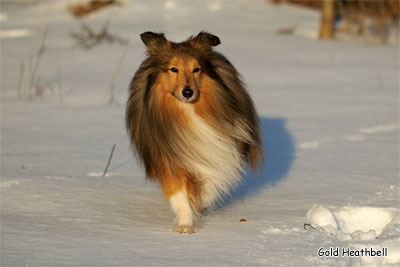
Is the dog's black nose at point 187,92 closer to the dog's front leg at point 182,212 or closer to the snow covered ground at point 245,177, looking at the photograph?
the dog's front leg at point 182,212

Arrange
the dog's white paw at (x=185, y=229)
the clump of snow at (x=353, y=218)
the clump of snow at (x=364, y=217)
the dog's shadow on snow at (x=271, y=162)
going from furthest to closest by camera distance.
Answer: the dog's shadow on snow at (x=271, y=162), the clump of snow at (x=364, y=217), the clump of snow at (x=353, y=218), the dog's white paw at (x=185, y=229)

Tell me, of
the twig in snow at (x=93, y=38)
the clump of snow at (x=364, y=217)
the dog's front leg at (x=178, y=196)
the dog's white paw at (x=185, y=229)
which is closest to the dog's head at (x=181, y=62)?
the dog's front leg at (x=178, y=196)

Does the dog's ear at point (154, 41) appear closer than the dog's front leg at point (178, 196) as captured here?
No

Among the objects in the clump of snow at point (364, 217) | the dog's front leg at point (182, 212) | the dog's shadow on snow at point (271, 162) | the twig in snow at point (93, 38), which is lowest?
the twig in snow at point (93, 38)

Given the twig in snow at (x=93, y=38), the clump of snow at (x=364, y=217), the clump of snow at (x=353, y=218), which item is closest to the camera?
the clump of snow at (x=353, y=218)

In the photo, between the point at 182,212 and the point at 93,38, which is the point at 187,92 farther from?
the point at 93,38

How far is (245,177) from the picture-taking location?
594 cm

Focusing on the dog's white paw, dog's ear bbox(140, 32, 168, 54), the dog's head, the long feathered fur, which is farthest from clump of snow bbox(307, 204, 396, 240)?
dog's ear bbox(140, 32, 168, 54)

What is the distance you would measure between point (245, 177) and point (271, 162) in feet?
1.79

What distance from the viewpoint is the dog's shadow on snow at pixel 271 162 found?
5538 mm

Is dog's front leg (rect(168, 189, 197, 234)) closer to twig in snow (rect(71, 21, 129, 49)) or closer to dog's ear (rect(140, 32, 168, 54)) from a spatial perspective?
dog's ear (rect(140, 32, 168, 54))

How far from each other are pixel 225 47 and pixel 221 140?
8079 millimetres

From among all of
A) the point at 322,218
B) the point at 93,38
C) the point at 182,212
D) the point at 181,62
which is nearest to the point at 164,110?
the point at 181,62

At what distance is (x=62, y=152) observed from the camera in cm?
662
